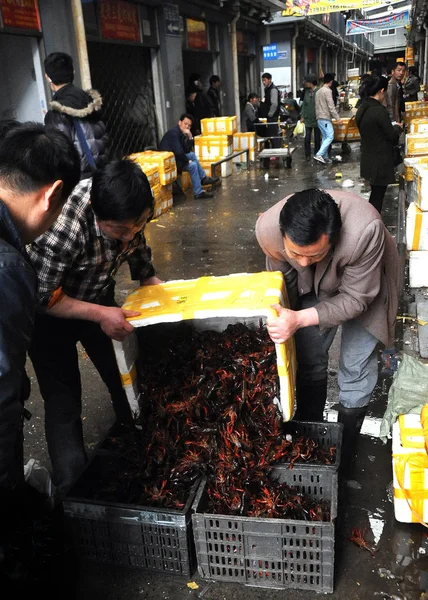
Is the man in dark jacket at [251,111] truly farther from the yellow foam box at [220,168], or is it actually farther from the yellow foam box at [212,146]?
the yellow foam box at [212,146]

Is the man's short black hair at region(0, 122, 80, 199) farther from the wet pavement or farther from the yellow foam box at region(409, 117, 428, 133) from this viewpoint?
the yellow foam box at region(409, 117, 428, 133)

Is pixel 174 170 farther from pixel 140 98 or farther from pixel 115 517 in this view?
pixel 115 517

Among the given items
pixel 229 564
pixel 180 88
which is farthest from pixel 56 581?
pixel 180 88

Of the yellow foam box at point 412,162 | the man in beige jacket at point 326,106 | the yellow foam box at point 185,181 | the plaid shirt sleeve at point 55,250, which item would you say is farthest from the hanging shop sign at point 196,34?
the plaid shirt sleeve at point 55,250

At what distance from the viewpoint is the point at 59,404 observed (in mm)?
2850

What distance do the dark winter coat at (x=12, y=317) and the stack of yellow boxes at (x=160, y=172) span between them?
7.52 meters

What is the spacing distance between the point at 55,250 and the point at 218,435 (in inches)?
43.9

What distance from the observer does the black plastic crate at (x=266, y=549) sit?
7.18ft

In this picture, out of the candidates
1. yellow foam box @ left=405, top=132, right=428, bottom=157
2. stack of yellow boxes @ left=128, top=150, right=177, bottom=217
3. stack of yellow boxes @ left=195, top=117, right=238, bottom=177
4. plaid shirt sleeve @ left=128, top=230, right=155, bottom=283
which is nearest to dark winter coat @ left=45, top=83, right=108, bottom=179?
plaid shirt sleeve @ left=128, top=230, right=155, bottom=283

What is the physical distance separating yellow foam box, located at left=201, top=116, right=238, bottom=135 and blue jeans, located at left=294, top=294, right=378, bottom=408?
1040 cm

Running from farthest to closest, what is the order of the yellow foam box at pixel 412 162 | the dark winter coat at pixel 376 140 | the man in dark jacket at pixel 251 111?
1. the man in dark jacket at pixel 251 111
2. the dark winter coat at pixel 376 140
3. the yellow foam box at pixel 412 162

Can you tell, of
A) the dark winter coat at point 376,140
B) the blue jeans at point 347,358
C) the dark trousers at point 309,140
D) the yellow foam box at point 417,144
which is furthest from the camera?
the dark trousers at point 309,140

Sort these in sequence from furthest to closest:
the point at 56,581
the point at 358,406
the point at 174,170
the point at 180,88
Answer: the point at 180,88
the point at 174,170
the point at 358,406
the point at 56,581

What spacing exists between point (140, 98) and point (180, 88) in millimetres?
1384
